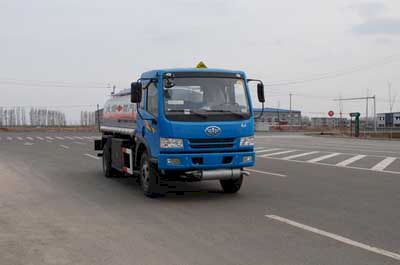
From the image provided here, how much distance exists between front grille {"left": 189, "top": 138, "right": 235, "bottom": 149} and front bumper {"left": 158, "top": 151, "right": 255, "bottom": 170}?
0.50ft

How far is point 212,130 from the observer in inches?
377

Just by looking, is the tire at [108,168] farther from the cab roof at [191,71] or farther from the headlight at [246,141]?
the headlight at [246,141]

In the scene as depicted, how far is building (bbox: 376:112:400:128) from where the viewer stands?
273 ft

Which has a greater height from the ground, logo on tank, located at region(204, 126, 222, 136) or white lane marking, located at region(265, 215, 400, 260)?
logo on tank, located at region(204, 126, 222, 136)

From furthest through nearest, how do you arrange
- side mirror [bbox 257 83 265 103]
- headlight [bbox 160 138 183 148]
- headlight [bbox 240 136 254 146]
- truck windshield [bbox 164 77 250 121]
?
side mirror [bbox 257 83 265 103]
headlight [bbox 240 136 254 146]
truck windshield [bbox 164 77 250 121]
headlight [bbox 160 138 183 148]

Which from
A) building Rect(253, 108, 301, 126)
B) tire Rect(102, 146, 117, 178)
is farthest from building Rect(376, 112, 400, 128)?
tire Rect(102, 146, 117, 178)

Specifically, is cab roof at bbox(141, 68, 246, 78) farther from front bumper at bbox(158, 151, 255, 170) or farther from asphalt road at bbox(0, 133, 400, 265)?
asphalt road at bbox(0, 133, 400, 265)

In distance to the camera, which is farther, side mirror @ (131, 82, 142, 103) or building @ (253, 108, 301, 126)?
building @ (253, 108, 301, 126)

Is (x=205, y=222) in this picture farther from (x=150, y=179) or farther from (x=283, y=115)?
(x=283, y=115)

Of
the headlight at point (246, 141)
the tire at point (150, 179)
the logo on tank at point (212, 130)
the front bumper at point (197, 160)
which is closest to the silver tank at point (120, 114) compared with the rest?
the tire at point (150, 179)

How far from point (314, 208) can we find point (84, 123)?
325 ft

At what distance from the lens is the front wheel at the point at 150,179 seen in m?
10.1

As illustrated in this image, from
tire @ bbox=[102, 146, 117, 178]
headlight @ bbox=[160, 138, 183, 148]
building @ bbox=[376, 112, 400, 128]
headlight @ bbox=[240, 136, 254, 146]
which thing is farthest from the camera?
building @ bbox=[376, 112, 400, 128]

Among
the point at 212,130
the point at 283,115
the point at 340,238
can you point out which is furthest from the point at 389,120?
the point at 340,238
